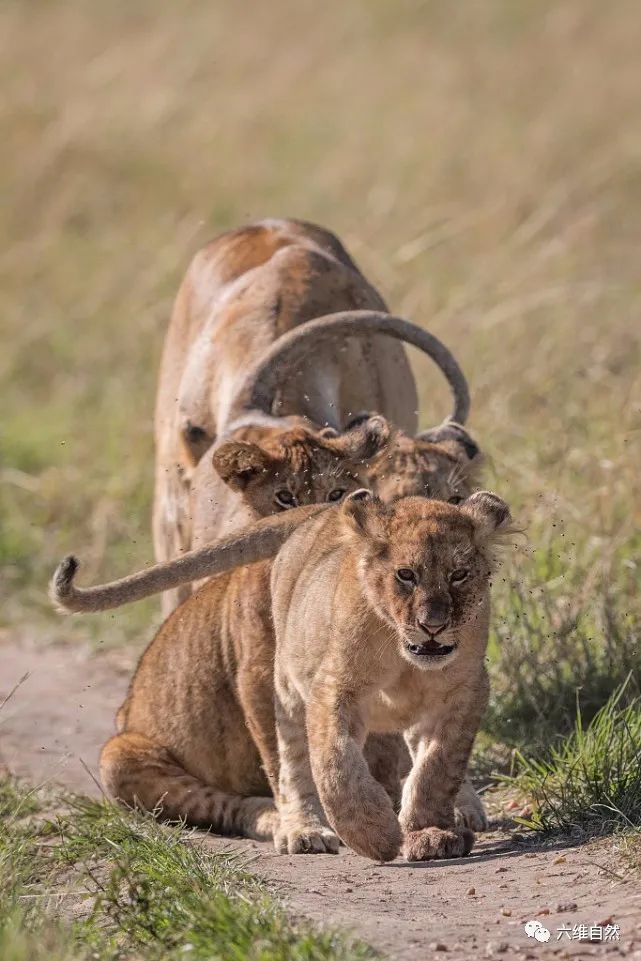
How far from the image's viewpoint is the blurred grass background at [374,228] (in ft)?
22.4

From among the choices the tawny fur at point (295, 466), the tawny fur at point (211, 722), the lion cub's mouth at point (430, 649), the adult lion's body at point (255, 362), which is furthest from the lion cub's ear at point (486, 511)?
the adult lion's body at point (255, 362)

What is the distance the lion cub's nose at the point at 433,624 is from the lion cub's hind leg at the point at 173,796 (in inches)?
45.7

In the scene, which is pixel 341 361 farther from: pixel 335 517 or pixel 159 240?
pixel 159 240

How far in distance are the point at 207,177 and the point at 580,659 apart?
8.92m

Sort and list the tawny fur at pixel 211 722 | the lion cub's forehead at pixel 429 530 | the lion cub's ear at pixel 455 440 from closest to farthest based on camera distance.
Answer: the lion cub's forehead at pixel 429 530
the tawny fur at pixel 211 722
the lion cub's ear at pixel 455 440

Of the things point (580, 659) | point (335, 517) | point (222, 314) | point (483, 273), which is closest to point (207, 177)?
point (483, 273)

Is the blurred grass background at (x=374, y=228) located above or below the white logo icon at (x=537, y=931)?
above

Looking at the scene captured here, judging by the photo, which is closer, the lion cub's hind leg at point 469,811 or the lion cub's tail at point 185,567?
the lion cub's tail at point 185,567

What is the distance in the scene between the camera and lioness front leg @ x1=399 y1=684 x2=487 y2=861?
4.60 meters

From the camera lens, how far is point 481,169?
1450 centimetres

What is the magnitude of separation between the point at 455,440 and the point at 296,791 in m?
1.41

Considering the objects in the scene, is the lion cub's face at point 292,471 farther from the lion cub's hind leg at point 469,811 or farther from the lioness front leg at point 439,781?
the lioness front leg at point 439,781

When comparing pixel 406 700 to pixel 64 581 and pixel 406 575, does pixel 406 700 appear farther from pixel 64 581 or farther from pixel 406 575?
pixel 64 581

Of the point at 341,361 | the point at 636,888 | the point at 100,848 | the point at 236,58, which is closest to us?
the point at 636,888
